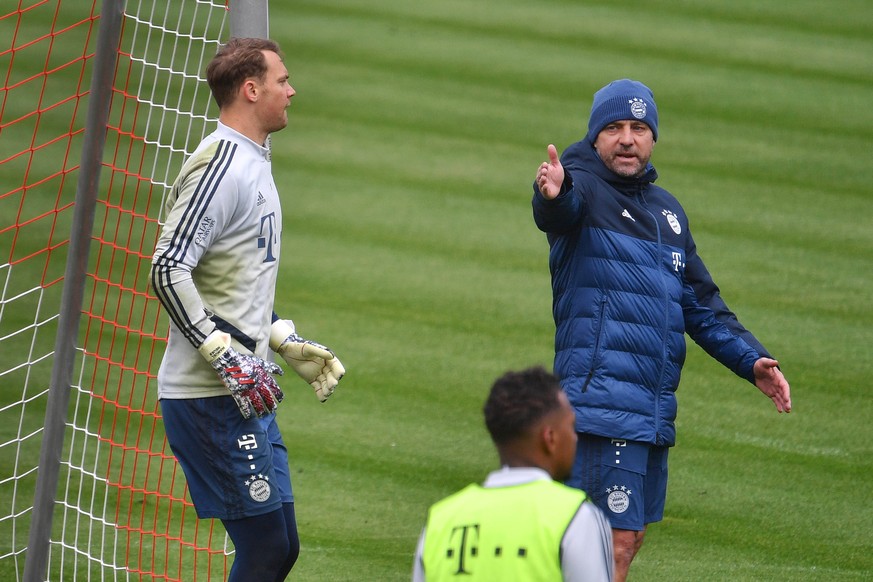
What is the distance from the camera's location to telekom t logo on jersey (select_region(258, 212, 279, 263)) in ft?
14.5

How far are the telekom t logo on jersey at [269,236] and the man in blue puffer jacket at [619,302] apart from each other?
959 mm

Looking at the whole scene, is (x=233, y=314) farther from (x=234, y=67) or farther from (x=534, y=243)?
(x=534, y=243)

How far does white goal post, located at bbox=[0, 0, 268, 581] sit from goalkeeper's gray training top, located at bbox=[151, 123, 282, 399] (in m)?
0.89

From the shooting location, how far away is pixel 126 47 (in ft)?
43.1

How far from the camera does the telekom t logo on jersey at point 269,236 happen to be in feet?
14.5

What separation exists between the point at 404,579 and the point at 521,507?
3.16 meters

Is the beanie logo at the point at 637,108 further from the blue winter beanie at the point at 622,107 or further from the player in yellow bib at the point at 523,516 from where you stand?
the player in yellow bib at the point at 523,516

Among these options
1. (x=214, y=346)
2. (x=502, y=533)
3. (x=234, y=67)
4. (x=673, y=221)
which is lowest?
(x=502, y=533)

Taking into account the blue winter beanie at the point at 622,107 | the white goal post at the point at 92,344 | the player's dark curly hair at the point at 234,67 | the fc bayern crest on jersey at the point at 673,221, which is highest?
the blue winter beanie at the point at 622,107

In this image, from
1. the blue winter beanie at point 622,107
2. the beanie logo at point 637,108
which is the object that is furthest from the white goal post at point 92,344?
the beanie logo at point 637,108

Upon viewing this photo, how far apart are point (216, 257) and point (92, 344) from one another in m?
4.95

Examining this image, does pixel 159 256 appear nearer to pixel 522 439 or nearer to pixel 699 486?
pixel 522 439

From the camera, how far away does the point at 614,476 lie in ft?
15.3

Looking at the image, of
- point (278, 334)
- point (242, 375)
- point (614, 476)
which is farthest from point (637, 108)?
point (242, 375)
